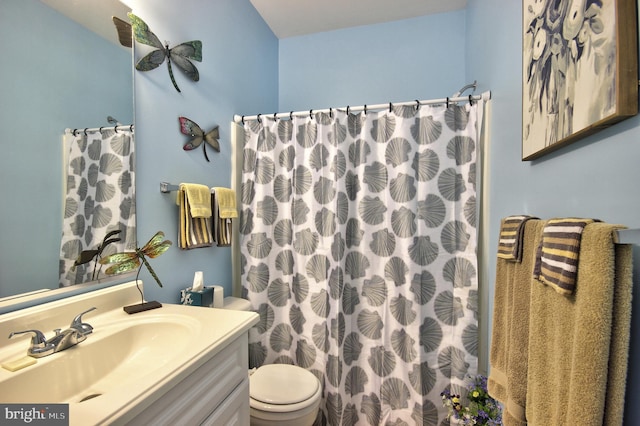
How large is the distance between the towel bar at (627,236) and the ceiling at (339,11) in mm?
2191

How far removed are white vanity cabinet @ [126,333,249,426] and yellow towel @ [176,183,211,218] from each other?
66 centimetres

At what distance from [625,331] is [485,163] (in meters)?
1.20

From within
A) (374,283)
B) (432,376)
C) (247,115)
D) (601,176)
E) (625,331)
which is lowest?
(432,376)

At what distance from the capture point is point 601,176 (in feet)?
1.92

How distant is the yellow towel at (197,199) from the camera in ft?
4.37

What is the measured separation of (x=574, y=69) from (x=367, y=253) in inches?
46.3

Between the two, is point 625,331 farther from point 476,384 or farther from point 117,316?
point 117,316

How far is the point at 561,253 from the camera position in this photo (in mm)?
543

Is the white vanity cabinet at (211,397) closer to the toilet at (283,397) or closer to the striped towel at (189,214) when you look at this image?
the toilet at (283,397)

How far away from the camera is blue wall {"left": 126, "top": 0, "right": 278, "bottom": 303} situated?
4.02 ft

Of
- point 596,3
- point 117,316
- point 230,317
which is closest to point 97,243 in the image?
point 117,316

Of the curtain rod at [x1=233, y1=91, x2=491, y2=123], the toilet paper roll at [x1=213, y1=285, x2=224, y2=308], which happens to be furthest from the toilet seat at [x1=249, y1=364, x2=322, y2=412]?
the curtain rod at [x1=233, y1=91, x2=491, y2=123]

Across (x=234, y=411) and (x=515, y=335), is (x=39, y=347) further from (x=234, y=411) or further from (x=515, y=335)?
(x=515, y=335)

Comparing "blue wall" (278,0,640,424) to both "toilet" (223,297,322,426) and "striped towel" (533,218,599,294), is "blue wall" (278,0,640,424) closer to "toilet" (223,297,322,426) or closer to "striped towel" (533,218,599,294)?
"striped towel" (533,218,599,294)
